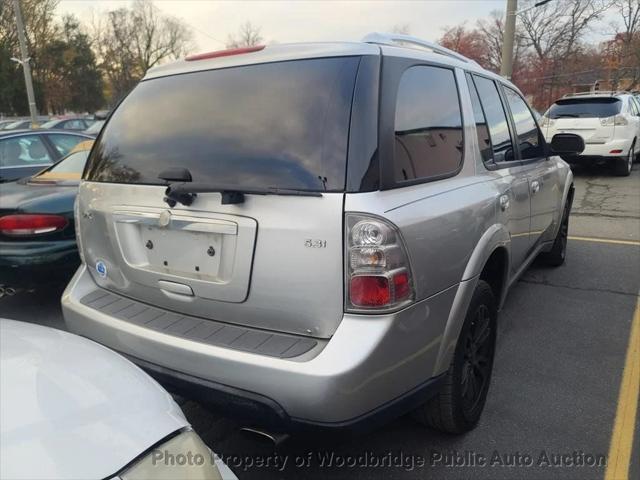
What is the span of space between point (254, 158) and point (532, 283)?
3.67m

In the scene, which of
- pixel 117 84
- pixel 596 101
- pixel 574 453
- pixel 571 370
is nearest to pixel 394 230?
pixel 574 453

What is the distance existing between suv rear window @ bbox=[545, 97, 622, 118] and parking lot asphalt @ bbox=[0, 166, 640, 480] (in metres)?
7.21

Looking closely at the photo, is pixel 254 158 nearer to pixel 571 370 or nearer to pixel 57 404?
pixel 57 404

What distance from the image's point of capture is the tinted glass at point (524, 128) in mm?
3648

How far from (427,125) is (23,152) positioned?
6.52 metres

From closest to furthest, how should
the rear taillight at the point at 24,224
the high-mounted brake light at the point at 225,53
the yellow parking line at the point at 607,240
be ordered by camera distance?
the high-mounted brake light at the point at 225,53, the rear taillight at the point at 24,224, the yellow parking line at the point at 607,240

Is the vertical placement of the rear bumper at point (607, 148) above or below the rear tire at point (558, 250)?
above

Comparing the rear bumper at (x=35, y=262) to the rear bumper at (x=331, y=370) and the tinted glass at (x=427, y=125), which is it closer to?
the rear bumper at (x=331, y=370)

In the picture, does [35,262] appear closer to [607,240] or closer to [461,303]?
[461,303]

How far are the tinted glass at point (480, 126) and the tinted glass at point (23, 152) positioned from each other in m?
6.27

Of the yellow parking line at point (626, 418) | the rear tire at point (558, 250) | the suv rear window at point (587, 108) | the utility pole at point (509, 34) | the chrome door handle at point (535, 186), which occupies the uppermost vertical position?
the utility pole at point (509, 34)

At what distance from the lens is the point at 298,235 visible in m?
1.90

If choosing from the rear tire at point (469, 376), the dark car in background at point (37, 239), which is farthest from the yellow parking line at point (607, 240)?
the dark car in background at point (37, 239)

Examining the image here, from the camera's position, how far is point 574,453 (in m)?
2.49
